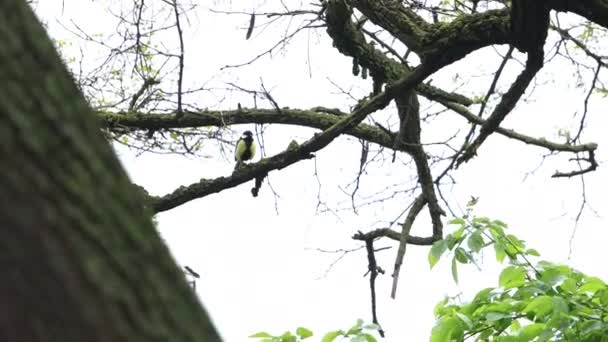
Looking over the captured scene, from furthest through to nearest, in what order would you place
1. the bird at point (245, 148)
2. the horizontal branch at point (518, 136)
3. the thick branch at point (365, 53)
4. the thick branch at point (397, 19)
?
the bird at point (245, 148) → the horizontal branch at point (518, 136) → the thick branch at point (365, 53) → the thick branch at point (397, 19)

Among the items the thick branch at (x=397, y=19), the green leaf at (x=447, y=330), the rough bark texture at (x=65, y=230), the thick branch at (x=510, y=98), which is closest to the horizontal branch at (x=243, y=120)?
the thick branch at (x=397, y=19)

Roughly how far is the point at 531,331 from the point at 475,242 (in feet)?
1.47

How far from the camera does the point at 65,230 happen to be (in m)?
0.82

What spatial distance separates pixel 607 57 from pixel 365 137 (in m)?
1.72

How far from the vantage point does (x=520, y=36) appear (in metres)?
3.22

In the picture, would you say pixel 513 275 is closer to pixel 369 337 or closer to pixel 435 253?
pixel 435 253

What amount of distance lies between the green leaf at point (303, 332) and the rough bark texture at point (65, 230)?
79.4 inches

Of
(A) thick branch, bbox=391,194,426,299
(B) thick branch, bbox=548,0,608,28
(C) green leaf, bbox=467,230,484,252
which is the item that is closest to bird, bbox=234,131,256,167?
(A) thick branch, bbox=391,194,426,299

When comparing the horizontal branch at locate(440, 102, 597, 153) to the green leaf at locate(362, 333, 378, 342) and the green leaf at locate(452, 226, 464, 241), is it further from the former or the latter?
the green leaf at locate(362, 333, 378, 342)

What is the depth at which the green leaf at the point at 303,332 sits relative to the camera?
2.93 m

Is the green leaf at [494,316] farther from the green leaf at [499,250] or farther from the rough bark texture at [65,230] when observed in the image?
the rough bark texture at [65,230]

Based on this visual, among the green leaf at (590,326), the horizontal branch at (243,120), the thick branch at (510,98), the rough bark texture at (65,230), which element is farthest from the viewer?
the horizontal branch at (243,120)

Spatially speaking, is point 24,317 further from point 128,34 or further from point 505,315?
point 128,34

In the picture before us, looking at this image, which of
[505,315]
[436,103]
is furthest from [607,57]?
[505,315]
